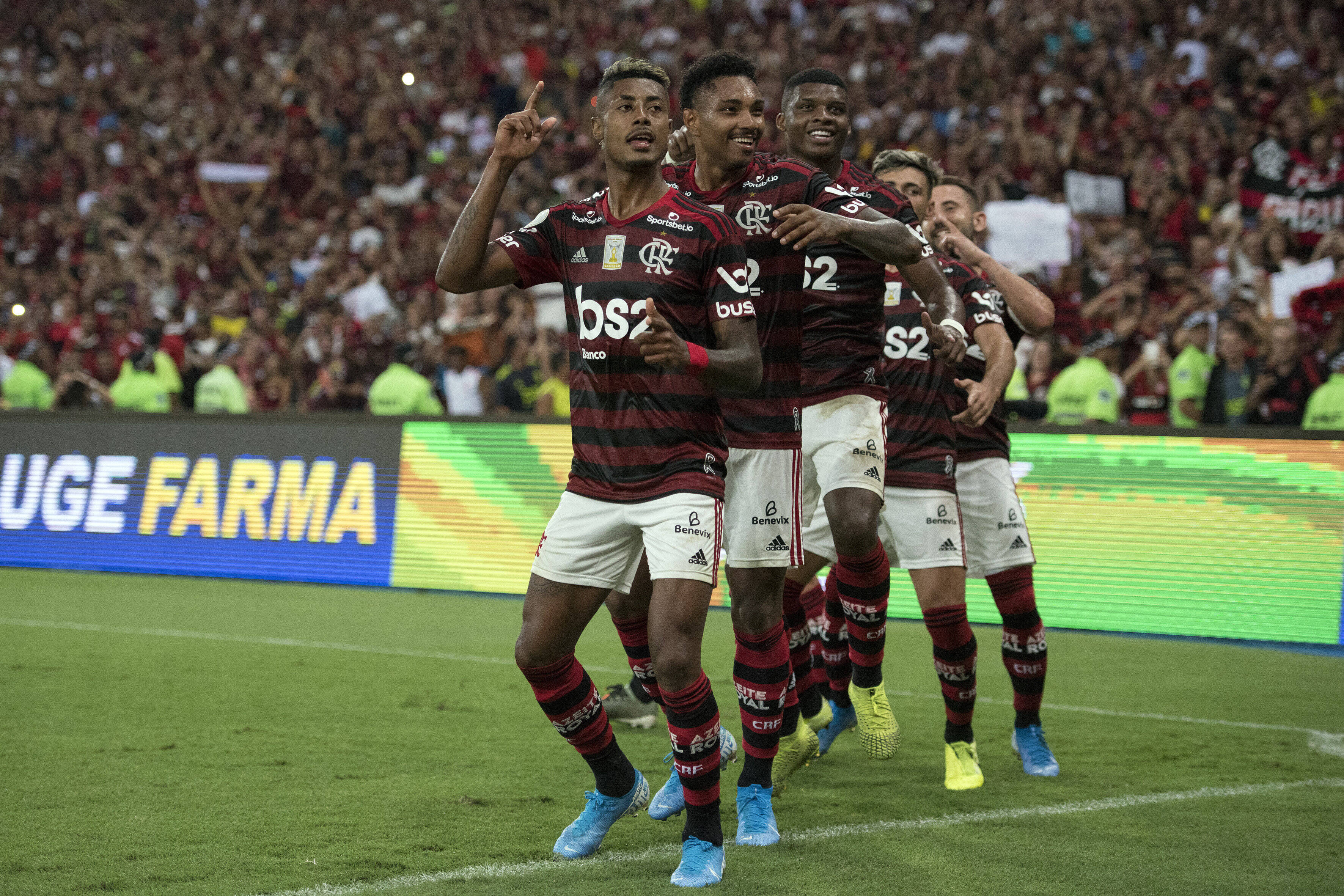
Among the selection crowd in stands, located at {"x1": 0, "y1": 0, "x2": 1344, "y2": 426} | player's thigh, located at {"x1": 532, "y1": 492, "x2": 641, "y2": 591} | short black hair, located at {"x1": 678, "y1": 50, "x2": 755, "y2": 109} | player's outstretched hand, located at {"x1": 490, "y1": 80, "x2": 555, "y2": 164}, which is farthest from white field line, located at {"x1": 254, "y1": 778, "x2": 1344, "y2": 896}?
crowd in stands, located at {"x1": 0, "y1": 0, "x2": 1344, "y2": 426}

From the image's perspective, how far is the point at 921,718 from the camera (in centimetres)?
686

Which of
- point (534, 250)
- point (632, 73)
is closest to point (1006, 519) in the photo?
point (534, 250)

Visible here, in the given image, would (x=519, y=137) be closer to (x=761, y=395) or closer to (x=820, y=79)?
(x=761, y=395)

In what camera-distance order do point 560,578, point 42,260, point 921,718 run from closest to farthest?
point 560,578, point 921,718, point 42,260

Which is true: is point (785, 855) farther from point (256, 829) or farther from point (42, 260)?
point (42, 260)

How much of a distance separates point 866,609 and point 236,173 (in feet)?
58.4

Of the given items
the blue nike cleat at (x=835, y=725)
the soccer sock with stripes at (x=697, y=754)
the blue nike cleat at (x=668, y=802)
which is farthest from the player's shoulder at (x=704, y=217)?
the blue nike cleat at (x=835, y=725)

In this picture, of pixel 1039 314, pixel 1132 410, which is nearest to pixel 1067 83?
pixel 1132 410

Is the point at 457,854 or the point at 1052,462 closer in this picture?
the point at 457,854

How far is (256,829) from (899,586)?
264 inches

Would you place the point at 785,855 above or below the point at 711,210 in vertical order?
below

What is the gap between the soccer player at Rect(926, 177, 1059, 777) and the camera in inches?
223

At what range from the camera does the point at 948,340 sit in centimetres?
482

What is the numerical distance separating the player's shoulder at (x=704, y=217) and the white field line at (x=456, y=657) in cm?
403
